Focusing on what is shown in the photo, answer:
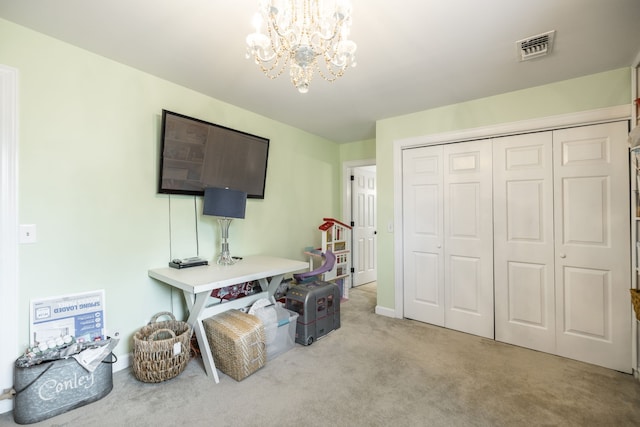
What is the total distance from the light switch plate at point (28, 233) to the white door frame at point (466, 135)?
3080mm

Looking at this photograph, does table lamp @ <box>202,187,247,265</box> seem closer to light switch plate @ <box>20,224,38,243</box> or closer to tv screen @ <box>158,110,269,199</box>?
tv screen @ <box>158,110,269,199</box>

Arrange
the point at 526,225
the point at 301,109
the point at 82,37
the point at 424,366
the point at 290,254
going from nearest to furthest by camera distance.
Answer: the point at 82,37
the point at 424,366
the point at 526,225
the point at 301,109
the point at 290,254

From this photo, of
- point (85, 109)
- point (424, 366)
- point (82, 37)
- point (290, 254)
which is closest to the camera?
point (82, 37)

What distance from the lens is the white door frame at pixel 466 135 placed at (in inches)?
90.7

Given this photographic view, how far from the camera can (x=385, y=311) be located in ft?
11.3

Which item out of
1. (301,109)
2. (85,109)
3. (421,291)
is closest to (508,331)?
(421,291)

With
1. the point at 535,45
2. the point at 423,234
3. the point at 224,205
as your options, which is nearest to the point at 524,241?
the point at 423,234

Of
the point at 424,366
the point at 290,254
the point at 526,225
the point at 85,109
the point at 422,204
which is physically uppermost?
the point at 85,109

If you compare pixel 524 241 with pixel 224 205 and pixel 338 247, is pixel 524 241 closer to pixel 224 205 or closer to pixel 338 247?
pixel 338 247

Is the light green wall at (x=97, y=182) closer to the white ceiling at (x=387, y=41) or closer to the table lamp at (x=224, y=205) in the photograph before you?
the white ceiling at (x=387, y=41)

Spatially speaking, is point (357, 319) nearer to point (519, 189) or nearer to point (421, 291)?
point (421, 291)

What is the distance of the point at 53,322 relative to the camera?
6.28 ft

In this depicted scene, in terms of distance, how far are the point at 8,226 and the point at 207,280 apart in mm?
1206

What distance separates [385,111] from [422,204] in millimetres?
1101
